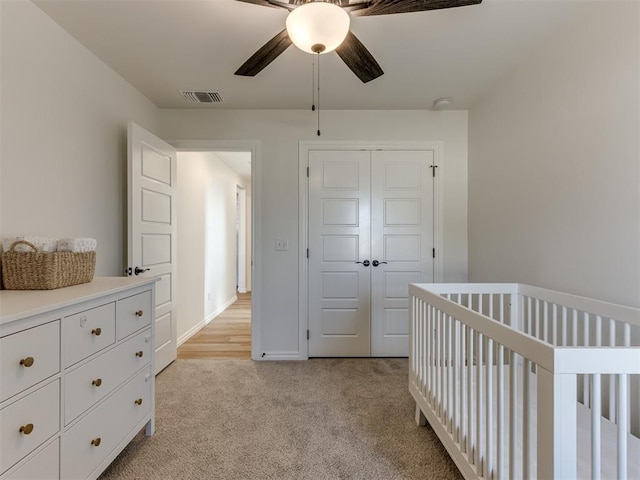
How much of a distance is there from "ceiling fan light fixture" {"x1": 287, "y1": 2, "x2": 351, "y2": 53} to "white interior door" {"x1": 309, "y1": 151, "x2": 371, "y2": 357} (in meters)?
1.57

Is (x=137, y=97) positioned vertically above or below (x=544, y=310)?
above

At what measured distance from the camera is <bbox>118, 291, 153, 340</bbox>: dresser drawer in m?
1.40

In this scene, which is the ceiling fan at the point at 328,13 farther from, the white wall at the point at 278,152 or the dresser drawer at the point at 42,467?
the dresser drawer at the point at 42,467

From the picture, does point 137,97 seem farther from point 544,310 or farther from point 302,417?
point 544,310

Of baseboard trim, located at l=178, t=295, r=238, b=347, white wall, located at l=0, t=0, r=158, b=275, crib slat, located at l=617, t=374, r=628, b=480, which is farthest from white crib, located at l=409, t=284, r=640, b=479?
baseboard trim, located at l=178, t=295, r=238, b=347

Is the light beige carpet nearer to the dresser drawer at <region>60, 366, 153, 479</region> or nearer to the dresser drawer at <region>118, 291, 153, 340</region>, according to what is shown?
the dresser drawer at <region>60, 366, 153, 479</region>

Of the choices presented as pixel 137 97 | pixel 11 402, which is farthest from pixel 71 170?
pixel 11 402

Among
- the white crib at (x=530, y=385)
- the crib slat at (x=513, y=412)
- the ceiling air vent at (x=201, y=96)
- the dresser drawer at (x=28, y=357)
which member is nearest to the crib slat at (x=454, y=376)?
the white crib at (x=530, y=385)

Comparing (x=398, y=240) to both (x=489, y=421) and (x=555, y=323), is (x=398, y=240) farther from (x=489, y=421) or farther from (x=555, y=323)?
(x=489, y=421)

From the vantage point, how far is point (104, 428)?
1.29 meters

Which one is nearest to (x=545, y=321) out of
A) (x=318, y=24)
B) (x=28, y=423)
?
(x=318, y=24)

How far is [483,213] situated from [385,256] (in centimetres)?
90

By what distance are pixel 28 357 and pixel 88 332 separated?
244 millimetres

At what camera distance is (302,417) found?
6.06ft
